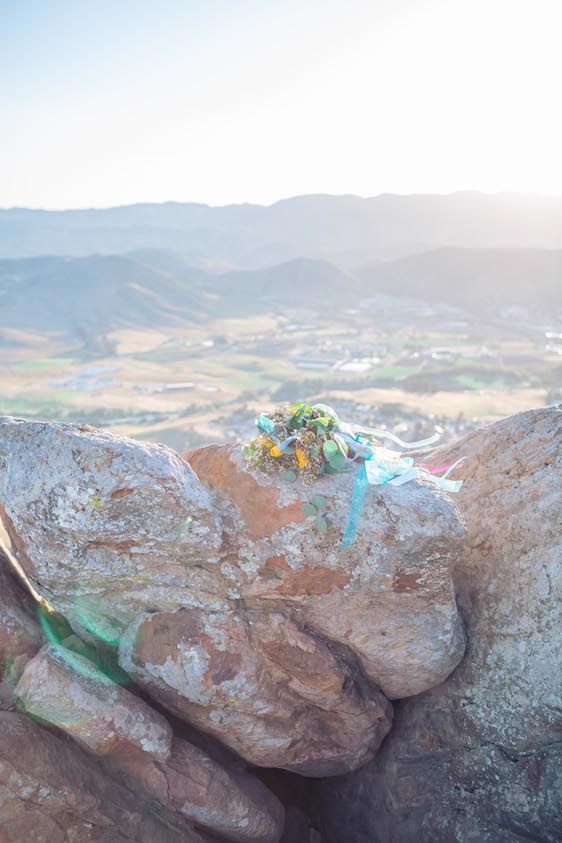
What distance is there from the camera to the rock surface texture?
845cm

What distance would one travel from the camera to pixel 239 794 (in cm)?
868

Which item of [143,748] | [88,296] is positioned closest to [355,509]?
[143,748]

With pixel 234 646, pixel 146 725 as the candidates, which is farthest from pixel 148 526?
pixel 146 725

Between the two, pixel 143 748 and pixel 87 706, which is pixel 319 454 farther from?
pixel 143 748

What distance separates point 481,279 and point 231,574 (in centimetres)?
15792

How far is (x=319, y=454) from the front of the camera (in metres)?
8.57

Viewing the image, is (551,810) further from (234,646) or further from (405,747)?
(234,646)

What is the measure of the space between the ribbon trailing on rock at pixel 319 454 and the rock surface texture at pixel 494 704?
1595mm

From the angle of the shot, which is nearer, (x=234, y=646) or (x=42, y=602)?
(x=234, y=646)

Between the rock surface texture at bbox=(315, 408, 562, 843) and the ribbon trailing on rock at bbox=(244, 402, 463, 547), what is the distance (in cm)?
159

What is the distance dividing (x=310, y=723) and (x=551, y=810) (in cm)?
350

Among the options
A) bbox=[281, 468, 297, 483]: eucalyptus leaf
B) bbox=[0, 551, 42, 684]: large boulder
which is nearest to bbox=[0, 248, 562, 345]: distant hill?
bbox=[0, 551, 42, 684]: large boulder

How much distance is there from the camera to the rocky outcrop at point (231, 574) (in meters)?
7.72

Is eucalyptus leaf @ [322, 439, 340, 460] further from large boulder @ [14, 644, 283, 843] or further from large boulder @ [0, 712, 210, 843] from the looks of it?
large boulder @ [0, 712, 210, 843]
